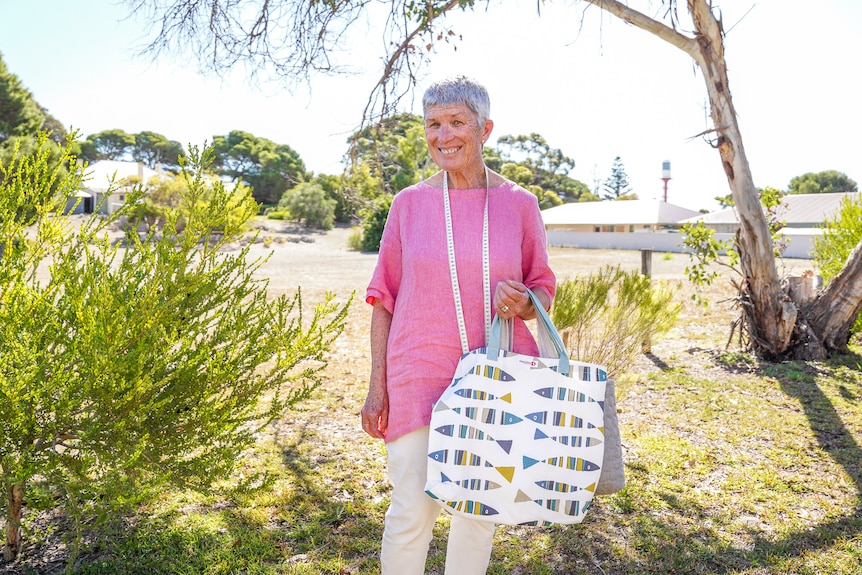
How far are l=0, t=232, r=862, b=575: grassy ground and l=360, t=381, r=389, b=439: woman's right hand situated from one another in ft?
2.73

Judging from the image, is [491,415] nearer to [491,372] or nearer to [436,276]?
[491,372]

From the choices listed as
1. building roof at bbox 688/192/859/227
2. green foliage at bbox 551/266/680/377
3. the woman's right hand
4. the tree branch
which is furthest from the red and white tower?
the woman's right hand

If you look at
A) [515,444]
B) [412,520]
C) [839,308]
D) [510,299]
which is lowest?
[412,520]

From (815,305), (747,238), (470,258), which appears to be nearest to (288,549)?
(470,258)

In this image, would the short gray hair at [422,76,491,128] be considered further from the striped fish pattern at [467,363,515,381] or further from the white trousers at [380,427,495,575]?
the white trousers at [380,427,495,575]

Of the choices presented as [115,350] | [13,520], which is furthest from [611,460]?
[13,520]

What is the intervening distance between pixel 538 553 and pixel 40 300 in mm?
2217

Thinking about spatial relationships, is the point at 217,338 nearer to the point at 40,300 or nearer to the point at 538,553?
the point at 40,300

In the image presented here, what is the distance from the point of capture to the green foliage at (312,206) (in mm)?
36094

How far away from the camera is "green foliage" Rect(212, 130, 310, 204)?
52.4m

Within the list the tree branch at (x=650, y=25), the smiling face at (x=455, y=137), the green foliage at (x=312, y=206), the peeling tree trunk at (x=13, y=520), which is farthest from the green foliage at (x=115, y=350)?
the green foliage at (x=312, y=206)

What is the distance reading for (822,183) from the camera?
5391 centimetres

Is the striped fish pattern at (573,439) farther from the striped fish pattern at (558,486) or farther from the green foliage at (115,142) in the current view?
the green foliage at (115,142)

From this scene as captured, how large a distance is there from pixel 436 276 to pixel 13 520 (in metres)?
1.90
